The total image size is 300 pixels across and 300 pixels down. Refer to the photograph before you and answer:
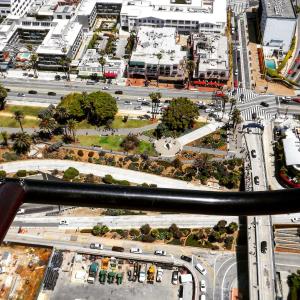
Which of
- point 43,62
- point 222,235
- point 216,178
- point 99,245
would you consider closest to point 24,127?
point 43,62

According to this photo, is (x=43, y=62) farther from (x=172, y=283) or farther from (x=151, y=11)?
(x=172, y=283)

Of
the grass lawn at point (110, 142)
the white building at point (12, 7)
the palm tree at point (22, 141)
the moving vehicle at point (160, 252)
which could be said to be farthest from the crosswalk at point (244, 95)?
the white building at point (12, 7)

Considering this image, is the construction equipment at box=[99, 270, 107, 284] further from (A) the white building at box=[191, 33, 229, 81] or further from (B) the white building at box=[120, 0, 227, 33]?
(B) the white building at box=[120, 0, 227, 33]

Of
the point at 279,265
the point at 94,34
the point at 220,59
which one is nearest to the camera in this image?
the point at 279,265

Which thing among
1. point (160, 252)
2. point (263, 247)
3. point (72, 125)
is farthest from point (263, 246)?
point (72, 125)

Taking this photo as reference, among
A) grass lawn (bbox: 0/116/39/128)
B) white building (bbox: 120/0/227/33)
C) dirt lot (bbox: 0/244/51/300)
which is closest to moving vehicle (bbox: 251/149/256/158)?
dirt lot (bbox: 0/244/51/300)

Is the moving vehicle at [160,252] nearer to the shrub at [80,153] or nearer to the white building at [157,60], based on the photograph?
the shrub at [80,153]

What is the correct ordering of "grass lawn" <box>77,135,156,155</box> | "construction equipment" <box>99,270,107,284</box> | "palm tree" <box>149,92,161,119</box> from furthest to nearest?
"palm tree" <box>149,92,161,119</box> → "grass lawn" <box>77,135,156,155</box> → "construction equipment" <box>99,270,107,284</box>

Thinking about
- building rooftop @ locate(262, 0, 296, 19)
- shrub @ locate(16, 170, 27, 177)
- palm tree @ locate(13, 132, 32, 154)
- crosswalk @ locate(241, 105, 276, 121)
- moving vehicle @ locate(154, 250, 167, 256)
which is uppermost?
building rooftop @ locate(262, 0, 296, 19)
